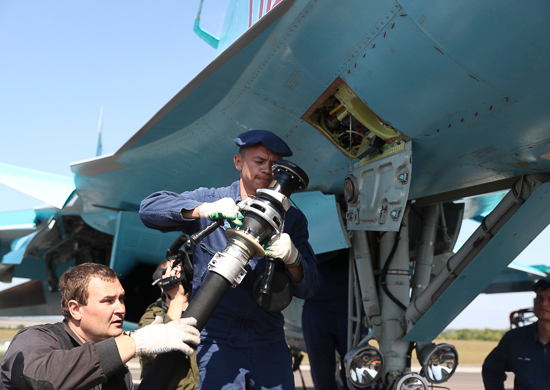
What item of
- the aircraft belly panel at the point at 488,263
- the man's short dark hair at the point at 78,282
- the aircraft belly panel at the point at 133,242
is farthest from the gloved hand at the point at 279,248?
the aircraft belly panel at the point at 133,242

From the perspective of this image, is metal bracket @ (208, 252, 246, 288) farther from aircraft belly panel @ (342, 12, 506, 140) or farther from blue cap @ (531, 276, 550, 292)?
blue cap @ (531, 276, 550, 292)

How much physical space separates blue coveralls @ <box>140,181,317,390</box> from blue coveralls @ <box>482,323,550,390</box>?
2662 mm

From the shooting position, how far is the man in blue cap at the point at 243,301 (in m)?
2.30

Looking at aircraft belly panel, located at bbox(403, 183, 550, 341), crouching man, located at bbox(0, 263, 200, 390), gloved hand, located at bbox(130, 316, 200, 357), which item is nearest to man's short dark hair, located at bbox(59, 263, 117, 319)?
crouching man, located at bbox(0, 263, 200, 390)

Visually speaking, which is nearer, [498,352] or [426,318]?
[426,318]

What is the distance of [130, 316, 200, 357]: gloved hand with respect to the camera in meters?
1.57

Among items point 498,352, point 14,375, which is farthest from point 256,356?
point 498,352

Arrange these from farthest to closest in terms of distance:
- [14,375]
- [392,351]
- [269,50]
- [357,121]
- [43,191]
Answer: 1. [43,191]
2. [392,351]
3. [357,121]
4. [269,50]
5. [14,375]

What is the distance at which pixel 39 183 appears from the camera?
31.4 feet

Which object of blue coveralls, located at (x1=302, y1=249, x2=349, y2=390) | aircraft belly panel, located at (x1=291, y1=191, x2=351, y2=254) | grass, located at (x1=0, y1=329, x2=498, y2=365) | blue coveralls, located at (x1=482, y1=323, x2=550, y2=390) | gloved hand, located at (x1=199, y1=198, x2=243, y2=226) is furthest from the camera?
grass, located at (x1=0, y1=329, x2=498, y2=365)

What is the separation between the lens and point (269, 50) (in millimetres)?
3344

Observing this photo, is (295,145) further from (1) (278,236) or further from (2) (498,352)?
(2) (498,352)

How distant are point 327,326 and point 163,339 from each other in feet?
13.0

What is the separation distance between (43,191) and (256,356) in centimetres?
791
